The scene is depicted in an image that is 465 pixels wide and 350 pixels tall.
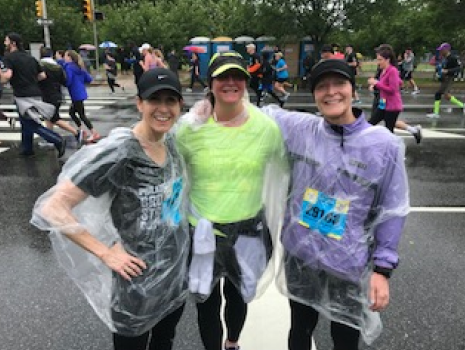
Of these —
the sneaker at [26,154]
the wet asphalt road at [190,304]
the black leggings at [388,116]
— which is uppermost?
the black leggings at [388,116]

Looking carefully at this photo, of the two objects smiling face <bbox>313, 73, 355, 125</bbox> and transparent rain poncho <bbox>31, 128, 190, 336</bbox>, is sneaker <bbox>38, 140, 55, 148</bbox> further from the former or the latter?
smiling face <bbox>313, 73, 355, 125</bbox>

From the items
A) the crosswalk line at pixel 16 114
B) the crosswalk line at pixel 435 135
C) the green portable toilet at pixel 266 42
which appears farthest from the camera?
the green portable toilet at pixel 266 42

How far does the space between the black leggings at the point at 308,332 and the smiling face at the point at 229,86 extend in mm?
1033

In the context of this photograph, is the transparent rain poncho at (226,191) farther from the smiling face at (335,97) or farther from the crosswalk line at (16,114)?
the crosswalk line at (16,114)

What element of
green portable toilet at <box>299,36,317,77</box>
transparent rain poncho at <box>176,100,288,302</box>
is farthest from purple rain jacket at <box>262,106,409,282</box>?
green portable toilet at <box>299,36,317,77</box>

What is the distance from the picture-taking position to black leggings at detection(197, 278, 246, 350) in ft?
7.14

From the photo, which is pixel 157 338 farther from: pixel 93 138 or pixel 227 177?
pixel 93 138

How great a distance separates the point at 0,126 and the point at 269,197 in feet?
30.0

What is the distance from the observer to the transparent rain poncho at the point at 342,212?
1.81m

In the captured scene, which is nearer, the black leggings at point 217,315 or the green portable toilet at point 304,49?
the black leggings at point 217,315

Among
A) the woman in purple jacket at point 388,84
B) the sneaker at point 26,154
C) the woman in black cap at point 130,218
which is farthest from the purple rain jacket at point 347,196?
the sneaker at point 26,154

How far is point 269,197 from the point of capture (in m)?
2.27

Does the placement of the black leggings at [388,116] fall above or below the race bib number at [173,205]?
below

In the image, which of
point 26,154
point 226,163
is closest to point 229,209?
point 226,163
